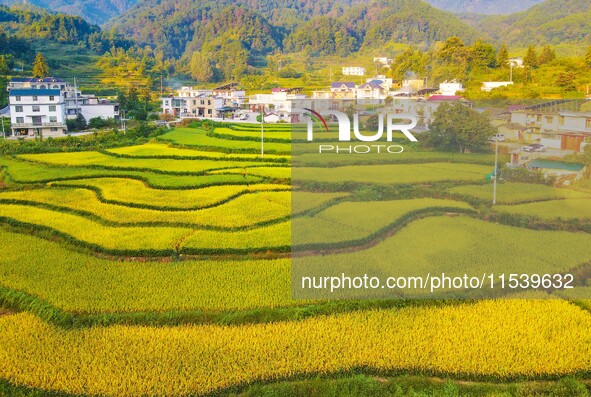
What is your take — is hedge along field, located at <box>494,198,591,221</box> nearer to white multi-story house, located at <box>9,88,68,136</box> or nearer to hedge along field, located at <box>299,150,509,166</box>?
hedge along field, located at <box>299,150,509,166</box>

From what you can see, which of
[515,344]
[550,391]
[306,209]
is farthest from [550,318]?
[306,209]

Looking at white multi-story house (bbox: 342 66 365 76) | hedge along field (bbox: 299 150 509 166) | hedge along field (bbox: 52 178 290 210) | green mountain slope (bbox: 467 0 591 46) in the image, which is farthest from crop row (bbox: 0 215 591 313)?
green mountain slope (bbox: 467 0 591 46)

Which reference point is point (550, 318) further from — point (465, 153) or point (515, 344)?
point (465, 153)

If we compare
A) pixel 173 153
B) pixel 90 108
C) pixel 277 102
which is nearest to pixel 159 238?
pixel 173 153

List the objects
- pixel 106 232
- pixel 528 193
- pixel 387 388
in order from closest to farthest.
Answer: pixel 387 388 → pixel 528 193 → pixel 106 232

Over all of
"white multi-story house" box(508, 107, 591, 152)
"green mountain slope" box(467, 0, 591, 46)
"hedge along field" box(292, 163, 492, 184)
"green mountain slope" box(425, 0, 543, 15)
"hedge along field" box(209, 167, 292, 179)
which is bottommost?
"hedge along field" box(209, 167, 292, 179)

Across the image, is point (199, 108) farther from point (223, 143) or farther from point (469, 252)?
point (469, 252)
